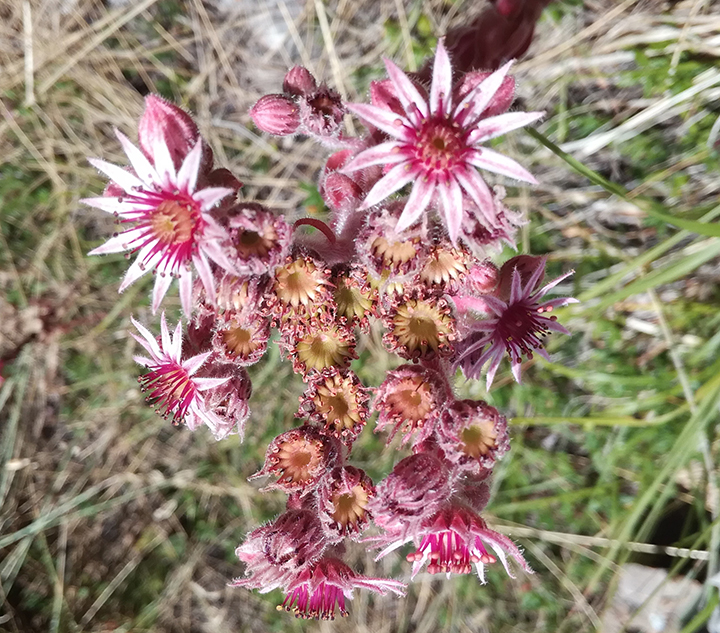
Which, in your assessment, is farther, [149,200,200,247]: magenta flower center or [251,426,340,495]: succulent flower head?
[251,426,340,495]: succulent flower head

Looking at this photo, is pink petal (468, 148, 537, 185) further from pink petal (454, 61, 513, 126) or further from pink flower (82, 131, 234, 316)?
pink flower (82, 131, 234, 316)

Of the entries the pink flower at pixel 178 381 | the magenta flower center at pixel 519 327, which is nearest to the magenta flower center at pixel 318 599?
the pink flower at pixel 178 381

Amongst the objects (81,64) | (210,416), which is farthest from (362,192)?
(81,64)

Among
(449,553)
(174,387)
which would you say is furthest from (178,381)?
(449,553)

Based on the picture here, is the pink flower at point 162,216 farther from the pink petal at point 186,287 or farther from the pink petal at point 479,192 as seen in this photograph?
the pink petal at point 479,192

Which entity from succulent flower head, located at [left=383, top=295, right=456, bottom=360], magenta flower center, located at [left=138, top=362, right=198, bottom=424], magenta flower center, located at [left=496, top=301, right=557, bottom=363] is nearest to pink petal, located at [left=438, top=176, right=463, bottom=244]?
succulent flower head, located at [left=383, top=295, right=456, bottom=360]

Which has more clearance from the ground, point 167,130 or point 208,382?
point 167,130

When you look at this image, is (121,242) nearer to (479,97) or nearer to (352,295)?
(352,295)
